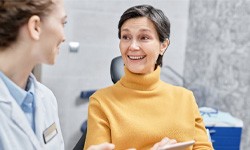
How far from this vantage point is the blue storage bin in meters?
2.58

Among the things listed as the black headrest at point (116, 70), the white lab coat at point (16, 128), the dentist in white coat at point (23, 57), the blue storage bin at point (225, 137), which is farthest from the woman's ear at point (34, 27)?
the blue storage bin at point (225, 137)

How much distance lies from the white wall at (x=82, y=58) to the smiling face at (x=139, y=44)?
57.3 inches

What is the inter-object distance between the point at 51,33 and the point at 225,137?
1.89 metres

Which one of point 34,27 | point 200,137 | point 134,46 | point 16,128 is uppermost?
point 34,27

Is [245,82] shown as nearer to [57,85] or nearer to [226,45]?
[226,45]

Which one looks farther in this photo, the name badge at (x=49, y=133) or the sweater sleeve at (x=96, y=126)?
the sweater sleeve at (x=96, y=126)

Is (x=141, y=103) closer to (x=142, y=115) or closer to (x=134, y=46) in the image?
(x=142, y=115)

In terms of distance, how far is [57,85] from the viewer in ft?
9.82

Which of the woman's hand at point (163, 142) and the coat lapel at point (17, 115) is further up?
the coat lapel at point (17, 115)

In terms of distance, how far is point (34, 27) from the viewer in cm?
105

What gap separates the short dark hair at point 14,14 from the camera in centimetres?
100

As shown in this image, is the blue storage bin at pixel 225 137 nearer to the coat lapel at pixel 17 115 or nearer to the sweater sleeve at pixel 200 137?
the sweater sleeve at pixel 200 137

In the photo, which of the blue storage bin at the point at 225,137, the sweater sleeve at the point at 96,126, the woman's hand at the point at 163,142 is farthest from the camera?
the blue storage bin at the point at 225,137

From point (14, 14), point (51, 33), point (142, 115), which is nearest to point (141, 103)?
point (142, 115)
